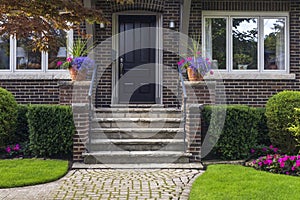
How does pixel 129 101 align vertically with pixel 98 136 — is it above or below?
above

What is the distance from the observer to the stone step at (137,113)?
26.1 ft

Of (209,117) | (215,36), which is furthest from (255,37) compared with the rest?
(209,117)

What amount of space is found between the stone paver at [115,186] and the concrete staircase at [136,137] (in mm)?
533

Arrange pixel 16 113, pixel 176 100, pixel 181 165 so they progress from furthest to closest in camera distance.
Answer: pixel 176 100, pixel 16 113, pixel 181 165

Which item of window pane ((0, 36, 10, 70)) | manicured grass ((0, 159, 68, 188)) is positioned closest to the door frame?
window pane ((0, 36, 10, 70))

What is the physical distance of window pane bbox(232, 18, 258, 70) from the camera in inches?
363

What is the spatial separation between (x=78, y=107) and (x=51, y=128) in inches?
26.0

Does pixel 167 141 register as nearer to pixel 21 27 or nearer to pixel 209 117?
pixel 209 117

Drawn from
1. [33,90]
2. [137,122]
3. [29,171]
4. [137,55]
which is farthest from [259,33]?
[29,171]

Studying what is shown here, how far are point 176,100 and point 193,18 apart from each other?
83.7 inches

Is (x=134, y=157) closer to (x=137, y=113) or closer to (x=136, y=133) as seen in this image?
(x=136, y=133)

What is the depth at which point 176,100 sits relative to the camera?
8.94 meters

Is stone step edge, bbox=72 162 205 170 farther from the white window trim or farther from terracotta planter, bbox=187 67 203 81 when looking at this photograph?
the white window trim

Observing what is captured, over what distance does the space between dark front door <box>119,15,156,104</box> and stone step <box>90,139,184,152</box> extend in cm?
229
